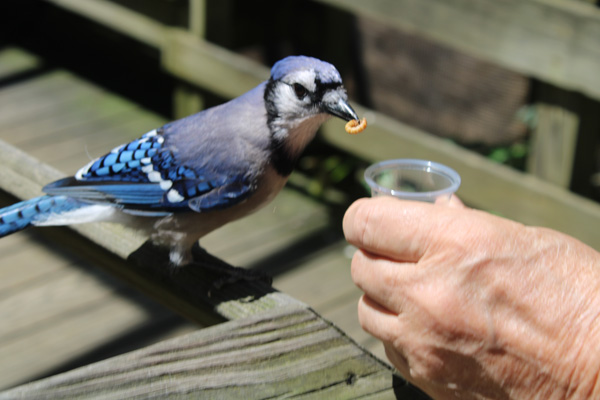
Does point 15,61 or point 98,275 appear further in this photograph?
point 15,61

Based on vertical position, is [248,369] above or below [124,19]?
above

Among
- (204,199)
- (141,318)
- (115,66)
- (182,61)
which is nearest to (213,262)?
(204,199)

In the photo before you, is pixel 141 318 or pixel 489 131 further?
pixel 489 131

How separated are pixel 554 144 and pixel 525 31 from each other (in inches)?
18.4

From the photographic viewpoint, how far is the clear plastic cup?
125 cm

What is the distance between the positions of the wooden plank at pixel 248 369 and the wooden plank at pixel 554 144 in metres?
2.22

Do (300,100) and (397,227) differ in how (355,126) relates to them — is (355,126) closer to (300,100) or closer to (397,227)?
(300,100)

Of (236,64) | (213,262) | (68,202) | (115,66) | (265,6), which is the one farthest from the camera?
(115,66)

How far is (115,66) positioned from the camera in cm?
568

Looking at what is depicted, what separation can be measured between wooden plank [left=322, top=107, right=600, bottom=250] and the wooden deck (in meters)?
0.58

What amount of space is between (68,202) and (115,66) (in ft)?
Result: 13.6

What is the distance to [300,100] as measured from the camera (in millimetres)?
1815

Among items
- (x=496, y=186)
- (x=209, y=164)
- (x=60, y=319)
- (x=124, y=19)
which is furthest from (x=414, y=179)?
(x=124, y=19)

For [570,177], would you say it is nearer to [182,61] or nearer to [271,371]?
[182,61]
